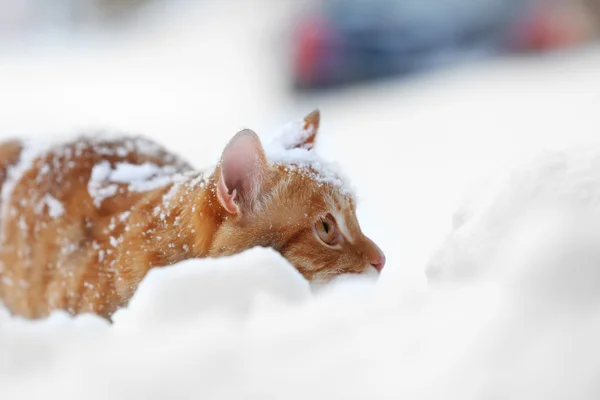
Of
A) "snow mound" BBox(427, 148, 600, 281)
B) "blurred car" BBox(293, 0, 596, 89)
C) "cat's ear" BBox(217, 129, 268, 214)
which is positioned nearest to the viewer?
"snow mound" BBox(427, 148, 600, 281)

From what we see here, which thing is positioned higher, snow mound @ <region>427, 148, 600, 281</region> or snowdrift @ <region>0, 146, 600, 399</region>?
snow mound @ <region>427, 148, 600, 281</region>

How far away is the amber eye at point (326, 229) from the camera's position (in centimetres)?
164

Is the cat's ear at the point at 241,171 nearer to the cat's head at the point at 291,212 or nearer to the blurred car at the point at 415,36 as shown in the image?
the cat's head at the point at 291,212

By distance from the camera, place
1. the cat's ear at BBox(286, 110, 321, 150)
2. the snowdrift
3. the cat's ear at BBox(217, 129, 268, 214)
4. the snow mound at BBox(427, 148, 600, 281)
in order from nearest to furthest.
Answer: the snowdrift
the snow mound at BBox(427, 148, 600, 281)
the cat's ear at BBox(217, 129, 268, 214)
the cat's ear at BBox(286, 110, 321, 150)

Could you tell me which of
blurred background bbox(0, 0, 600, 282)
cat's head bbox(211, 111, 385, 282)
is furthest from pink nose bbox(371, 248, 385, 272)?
blurred background bbox(0, 0, 600, 282)

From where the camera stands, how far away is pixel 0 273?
6.77 feet

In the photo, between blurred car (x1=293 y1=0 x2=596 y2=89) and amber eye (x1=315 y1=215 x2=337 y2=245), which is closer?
amber eye (x1=315 y1=215 x2=337 y2=245)

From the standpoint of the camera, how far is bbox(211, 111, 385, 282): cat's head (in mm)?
1560

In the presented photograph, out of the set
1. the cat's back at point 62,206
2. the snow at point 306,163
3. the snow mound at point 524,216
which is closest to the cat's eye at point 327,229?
the snow at point 306,163

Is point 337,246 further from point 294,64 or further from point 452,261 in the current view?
point 294,64

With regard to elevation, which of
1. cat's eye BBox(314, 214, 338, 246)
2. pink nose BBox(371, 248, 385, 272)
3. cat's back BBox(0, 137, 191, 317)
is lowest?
cat's back BBox(0, 137, 191, 317)

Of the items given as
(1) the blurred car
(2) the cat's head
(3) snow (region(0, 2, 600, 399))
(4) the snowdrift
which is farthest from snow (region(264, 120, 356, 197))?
(1) the blurred car

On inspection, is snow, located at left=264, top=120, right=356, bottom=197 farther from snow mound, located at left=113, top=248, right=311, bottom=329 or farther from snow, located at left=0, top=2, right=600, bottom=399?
snow mound, located at left=113, top=248, right=311, bottom=329

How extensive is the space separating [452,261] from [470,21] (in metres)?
4.40
